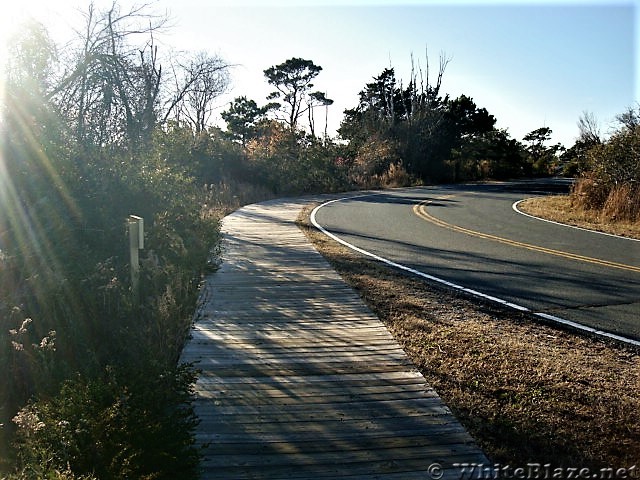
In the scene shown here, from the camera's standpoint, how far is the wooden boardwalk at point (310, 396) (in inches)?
146

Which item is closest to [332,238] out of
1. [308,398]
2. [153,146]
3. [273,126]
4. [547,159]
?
[153,146]

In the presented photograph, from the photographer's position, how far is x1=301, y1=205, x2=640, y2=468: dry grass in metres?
3.85

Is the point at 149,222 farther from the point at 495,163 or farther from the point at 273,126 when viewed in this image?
the point at 495,163

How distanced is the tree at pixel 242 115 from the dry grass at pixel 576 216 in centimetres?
3451

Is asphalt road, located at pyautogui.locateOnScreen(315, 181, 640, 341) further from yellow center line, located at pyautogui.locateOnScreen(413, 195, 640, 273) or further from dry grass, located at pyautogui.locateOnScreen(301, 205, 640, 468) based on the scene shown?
dry grass, located at pyautogui.locateOnScreen(301, 205, 640, 468)

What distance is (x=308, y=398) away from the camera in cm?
460

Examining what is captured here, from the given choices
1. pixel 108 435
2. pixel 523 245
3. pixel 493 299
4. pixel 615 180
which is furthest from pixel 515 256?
pixel 615 180

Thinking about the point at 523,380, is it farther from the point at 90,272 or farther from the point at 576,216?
the point at 576,216

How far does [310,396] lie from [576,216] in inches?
647

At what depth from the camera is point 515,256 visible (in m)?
11.4

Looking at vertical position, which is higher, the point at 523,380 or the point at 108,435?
the point at 108,435

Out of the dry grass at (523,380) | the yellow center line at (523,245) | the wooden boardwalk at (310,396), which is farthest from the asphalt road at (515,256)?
the wooden boardwalk at (310,396)

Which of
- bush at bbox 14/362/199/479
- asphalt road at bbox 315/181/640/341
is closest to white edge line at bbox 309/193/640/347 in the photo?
asphalt road at bbox 315/181/640/341

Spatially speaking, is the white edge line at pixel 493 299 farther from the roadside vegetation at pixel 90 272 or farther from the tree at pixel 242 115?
the tree at pixel 242 115
